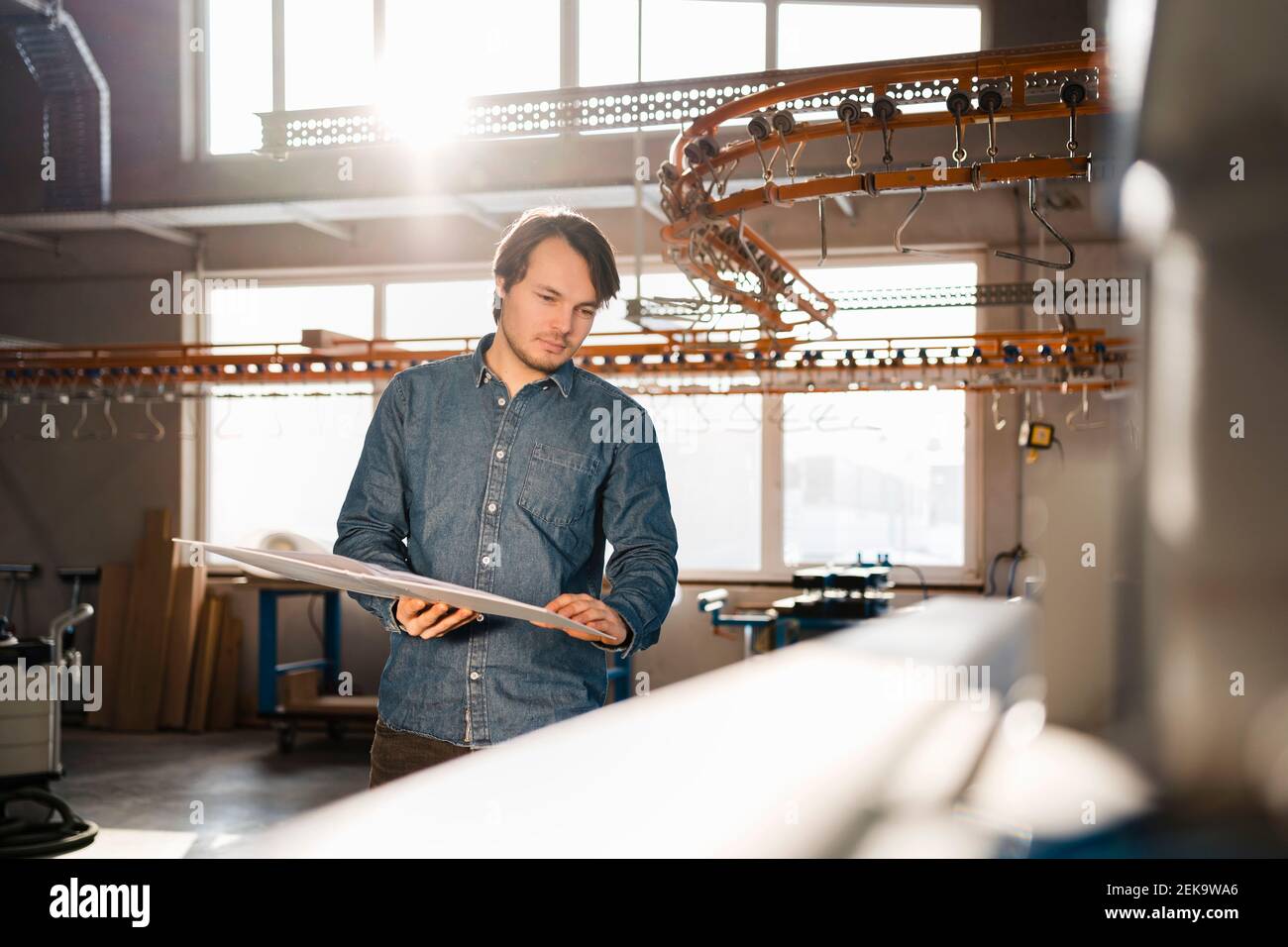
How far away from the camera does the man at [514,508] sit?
1608mm

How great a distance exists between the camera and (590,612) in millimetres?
1487

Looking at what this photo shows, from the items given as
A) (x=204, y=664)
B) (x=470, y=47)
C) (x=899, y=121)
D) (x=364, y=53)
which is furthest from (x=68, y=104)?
(x=899, y=121)

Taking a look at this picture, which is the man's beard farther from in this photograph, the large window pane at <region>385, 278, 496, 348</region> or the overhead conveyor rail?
the large window pane at <region>385, 278, 496, 348</region>

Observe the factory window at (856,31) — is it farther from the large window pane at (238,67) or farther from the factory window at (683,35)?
the large window pane at (238,67)

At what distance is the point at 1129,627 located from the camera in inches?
63.0

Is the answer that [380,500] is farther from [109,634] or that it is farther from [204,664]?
[109,634]

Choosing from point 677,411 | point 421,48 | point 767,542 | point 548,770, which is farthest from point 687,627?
point 548,770

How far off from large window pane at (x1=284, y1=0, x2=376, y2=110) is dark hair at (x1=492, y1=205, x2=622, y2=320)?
243 inches

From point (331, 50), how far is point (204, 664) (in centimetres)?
407

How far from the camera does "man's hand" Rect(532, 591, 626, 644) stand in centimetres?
148

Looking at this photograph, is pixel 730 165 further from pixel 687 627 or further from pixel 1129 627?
pixel 687 627

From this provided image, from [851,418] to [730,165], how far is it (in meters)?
4.79

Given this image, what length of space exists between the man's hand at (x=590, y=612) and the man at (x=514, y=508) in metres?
0.06

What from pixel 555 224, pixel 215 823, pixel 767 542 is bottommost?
pixel 215 823
